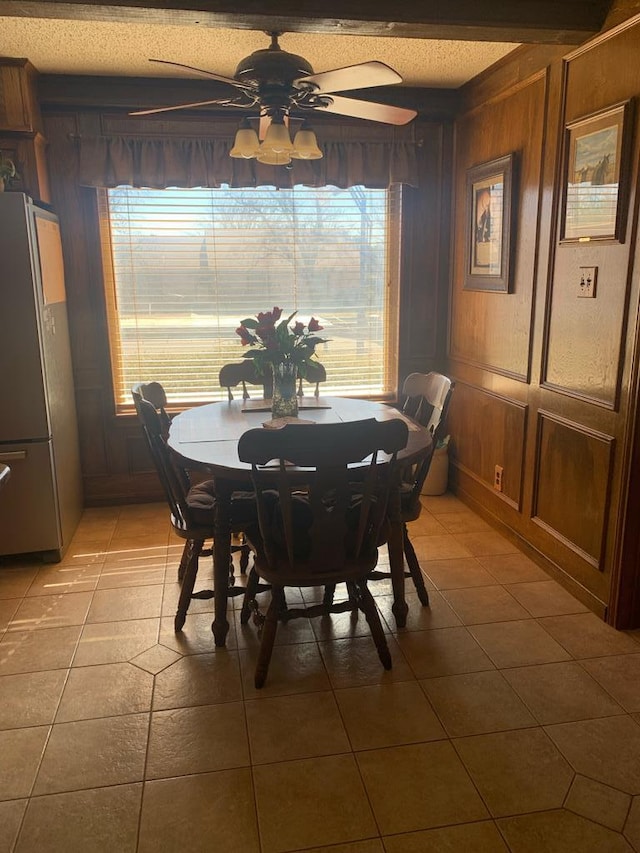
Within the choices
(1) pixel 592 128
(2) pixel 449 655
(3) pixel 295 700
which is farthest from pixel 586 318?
(3) pixel 295 700

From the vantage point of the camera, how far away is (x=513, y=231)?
331 cm

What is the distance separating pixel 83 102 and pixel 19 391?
1718mm

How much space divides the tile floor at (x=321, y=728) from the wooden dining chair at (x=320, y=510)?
22 cm

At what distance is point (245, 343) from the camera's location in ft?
9.23

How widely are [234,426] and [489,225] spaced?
1.90 meters

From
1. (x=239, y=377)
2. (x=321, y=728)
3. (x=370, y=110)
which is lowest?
(x=321, y=728)

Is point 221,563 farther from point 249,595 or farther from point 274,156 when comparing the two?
point 274,156

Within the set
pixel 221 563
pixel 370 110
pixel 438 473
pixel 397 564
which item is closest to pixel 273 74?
pixel 370 110

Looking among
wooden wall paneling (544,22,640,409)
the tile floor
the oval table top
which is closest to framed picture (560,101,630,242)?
wooden wall paneling (544,22,640,409)

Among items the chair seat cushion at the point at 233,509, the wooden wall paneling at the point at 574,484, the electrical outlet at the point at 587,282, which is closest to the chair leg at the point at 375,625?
the chair seat cushion at the point at 233,509

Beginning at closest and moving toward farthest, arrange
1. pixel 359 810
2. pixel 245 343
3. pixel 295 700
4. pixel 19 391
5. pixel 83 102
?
pixel 359 810, pixel 295 700, pixel 245 343, pixel 19 391, pixel 83 102

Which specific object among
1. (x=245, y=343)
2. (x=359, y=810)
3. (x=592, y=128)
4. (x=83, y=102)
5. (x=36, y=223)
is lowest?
(x=359, y=810)

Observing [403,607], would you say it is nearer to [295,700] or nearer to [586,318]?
Result: [295,700]

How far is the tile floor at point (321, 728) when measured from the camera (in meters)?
1.69
